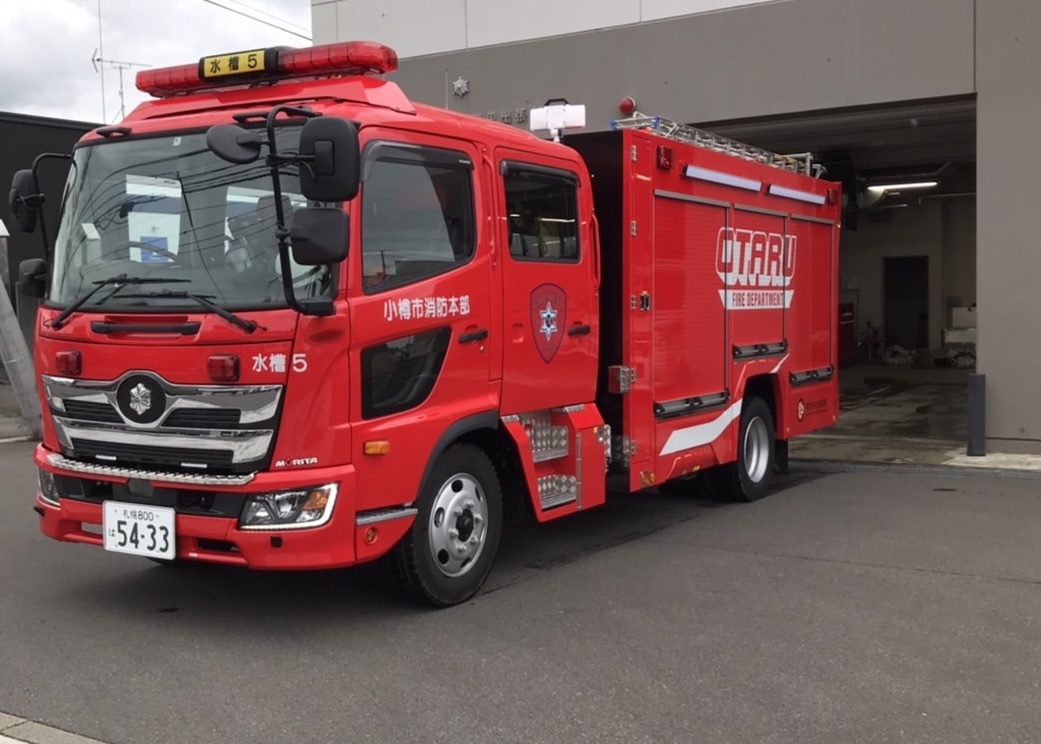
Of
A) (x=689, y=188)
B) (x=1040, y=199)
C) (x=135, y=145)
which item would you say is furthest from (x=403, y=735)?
(x=1040, y=199)

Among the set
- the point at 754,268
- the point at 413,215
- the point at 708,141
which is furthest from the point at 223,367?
the point at 754,268

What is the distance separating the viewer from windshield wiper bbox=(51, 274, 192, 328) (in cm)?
527

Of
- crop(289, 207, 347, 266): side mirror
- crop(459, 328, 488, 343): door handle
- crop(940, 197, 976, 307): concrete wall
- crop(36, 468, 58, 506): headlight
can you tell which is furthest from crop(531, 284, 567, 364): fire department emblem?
crop(940, 197, 976, 307): concrete wall

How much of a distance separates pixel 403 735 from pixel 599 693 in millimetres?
924

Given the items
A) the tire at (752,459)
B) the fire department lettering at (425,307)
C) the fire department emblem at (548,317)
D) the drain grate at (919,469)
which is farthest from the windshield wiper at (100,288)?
the drain grate at (919,469)

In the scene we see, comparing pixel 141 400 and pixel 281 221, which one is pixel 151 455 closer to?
pixel 141 400

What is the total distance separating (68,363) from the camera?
5.40m

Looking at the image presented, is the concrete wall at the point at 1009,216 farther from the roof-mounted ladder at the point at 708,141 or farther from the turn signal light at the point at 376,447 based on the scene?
the turn signal light at the point at 376,447

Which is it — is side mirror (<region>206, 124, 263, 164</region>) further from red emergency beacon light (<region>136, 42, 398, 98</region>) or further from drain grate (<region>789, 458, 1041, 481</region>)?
drain grate (<region>789, 458, 1041, 481</region>)

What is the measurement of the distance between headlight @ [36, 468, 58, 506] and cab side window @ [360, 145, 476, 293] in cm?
210

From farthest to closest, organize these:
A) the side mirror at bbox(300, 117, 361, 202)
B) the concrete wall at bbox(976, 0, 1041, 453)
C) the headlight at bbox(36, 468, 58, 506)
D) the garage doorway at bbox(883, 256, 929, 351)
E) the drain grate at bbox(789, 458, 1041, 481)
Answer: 1. the garage doorway at bbox(883, 256, 929, 351)
2. the concrete wall at bbox(976, 0, 1041, 453)
3. the drain grate at bbox(789, 458, 1041, 481)
4. the headlight at bbox(36, 468, 58, 506)
5. the side mirror at bbox(300, 117, 361, 202)

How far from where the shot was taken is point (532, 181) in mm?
6465

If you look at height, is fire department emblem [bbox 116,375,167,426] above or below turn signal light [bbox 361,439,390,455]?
above

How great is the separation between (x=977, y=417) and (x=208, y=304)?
9.05 m
